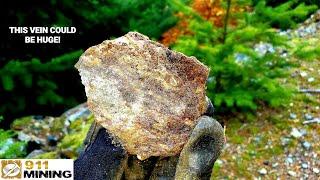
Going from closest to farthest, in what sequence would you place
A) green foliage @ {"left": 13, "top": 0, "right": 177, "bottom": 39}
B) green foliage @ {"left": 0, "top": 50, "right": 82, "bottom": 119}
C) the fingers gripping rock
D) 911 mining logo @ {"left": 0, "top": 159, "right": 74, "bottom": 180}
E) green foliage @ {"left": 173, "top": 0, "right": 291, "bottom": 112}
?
the fingers gripping rock
911 mining logo @ {"left": 0, "top": 159, "right": 74, "bottom": 180}
green foliage @ {"left": 173, "top": 0, "right": 291, "bottom": 112}
green foliage @ {"left": 0, "top": 50, "right": 82, "bottom": 119}
green foliage @ {"left": 13, "top": 0, "right": 177, "bottom": 39}

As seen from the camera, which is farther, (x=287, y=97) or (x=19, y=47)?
(x=19, y=47)

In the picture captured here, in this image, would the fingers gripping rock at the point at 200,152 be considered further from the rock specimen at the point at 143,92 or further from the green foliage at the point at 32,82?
the green foliage at the point at 32,82

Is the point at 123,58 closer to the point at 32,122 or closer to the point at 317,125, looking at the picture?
the point at 317,125

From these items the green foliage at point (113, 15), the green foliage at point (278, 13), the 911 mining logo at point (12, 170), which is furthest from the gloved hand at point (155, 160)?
the green foliage at point (113, 15)

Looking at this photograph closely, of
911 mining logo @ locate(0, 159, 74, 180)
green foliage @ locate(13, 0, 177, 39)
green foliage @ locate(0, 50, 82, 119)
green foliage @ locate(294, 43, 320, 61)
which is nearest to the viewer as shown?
911 mining logo @ locate(0, 159, 74, 180)

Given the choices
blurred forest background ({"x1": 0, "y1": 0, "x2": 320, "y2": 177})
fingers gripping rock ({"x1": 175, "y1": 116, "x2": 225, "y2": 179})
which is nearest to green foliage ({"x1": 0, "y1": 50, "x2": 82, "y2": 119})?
blurred forest background ({"x1": 0, "y1": 0, "x2": 320, "y2": 177})

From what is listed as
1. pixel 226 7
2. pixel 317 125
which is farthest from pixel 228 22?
pixel 317 125

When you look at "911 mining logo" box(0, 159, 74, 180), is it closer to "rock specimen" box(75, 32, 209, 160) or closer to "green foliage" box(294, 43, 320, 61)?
"rock specimen" box(75, 32, 209, 160)
